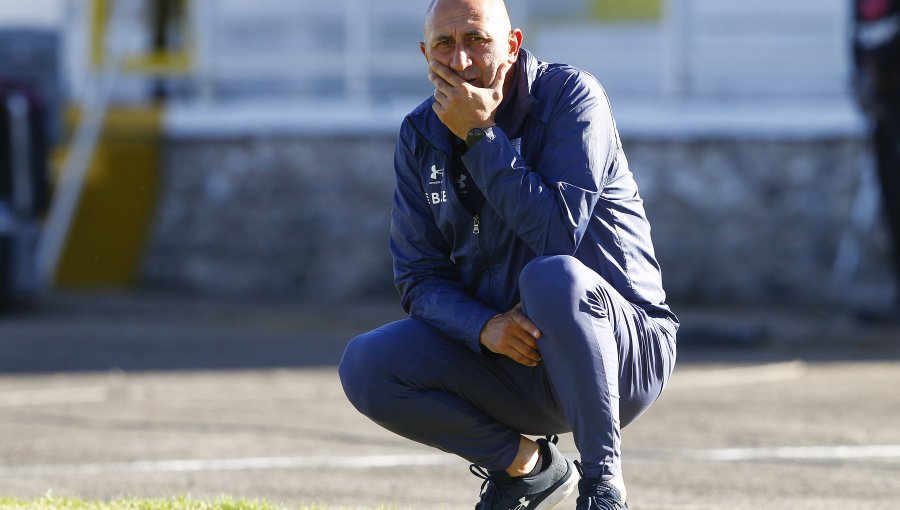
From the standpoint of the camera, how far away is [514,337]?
4.16 meters

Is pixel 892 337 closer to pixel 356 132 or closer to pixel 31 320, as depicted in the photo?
pixel 356 132

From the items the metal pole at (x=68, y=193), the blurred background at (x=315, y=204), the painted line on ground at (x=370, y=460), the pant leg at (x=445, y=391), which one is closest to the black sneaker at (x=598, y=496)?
the pant leg at (x=445, y=391)

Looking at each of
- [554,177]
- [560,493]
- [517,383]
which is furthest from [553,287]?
[560,493]

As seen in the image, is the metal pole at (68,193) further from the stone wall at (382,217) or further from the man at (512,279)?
the man at (512,279)

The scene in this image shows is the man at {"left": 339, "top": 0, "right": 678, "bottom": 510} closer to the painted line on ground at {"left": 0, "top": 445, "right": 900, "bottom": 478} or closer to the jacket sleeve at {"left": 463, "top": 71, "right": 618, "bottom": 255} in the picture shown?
the jacket sleeve at {"left": 463, "top": 71, "right": 618, "bottom": 255}

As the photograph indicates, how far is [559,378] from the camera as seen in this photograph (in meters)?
4.10

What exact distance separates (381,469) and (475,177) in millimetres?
2191

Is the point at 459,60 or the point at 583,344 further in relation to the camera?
the point at 459,60

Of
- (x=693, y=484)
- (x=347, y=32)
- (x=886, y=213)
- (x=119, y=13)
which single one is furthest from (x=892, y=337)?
(x=119, y=13)

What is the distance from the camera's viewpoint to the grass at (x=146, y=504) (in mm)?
4703

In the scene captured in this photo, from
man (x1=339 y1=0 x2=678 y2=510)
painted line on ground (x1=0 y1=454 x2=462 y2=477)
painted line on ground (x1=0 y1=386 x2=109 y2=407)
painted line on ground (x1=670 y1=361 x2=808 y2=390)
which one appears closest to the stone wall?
painted line on ground (x1=670 y1=361 x2=808 y2=390)

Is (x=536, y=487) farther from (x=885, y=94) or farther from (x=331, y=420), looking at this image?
(x=885, y=94)

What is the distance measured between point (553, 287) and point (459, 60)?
2.24 ft

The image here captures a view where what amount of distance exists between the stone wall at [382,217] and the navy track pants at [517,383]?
10.1m
